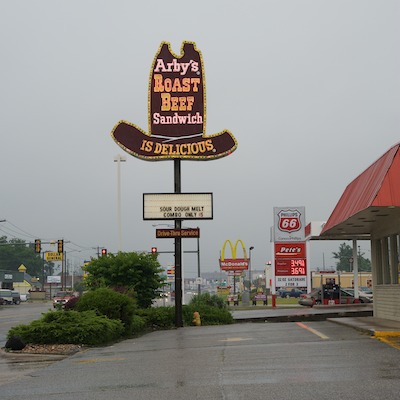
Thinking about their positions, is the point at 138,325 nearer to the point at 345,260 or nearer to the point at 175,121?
the point at 175,121

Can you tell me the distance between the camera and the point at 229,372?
11.0 meters

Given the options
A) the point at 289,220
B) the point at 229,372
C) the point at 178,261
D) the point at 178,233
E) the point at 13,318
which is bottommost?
the point at 13,318

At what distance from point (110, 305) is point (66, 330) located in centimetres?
298

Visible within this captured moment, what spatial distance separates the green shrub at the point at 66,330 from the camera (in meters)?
17.1

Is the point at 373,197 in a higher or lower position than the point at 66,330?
higher

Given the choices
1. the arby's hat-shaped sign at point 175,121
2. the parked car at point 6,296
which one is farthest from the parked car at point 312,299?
the parked car at point 6,296

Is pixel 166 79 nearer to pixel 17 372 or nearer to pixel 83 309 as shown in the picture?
pixel 83 309

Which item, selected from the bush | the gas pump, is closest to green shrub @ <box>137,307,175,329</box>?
the bush

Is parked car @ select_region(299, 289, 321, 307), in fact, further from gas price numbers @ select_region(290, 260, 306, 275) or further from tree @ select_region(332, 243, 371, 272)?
tree @ select_region(332, 243, 371, 272)

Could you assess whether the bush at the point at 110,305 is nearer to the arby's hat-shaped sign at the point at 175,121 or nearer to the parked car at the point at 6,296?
the arby's hat-shaped sign at the point at 175,121

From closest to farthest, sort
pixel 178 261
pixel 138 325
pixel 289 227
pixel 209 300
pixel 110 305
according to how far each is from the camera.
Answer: pixel 110 305 → pixel 138 325 → pixel 178 261 → pixel 209 300 → pixel 289 227

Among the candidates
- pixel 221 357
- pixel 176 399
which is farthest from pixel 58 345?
pixel 176 399

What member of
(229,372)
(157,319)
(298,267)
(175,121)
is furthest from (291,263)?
(229,372)

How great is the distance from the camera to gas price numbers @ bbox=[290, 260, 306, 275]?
43531 mm
